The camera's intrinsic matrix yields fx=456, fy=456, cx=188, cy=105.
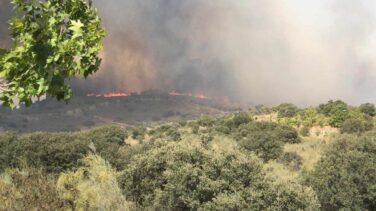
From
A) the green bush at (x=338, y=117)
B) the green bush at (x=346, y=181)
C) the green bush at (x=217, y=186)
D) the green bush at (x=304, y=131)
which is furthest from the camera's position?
the green bush at (x=338, y=117)

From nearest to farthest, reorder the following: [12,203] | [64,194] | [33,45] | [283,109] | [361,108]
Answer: [33,45], [12,203], [64,194], [361,108], [283,109]

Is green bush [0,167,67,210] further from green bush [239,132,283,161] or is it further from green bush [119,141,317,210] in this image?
green bush [239,132,283,161]

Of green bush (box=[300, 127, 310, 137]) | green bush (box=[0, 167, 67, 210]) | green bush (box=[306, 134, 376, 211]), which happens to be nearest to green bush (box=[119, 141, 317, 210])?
green bush (box=[306, 134, 376, 211])

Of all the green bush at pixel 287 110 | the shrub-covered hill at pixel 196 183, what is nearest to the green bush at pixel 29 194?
the shrub-covered hill at pixel 196 183

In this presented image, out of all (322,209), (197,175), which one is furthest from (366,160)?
(197,175)

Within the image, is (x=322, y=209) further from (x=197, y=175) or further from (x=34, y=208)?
(x=34, y=208)

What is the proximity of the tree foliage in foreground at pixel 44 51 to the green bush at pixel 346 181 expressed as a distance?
35156mm

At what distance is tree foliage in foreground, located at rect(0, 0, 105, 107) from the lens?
7219 mm

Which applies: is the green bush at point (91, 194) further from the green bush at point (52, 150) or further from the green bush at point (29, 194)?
the green bush at point (52, 150)

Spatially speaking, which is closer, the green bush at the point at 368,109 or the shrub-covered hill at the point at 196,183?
the shrub-covered hill at the point at 196,183

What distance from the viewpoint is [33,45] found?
7203 mm

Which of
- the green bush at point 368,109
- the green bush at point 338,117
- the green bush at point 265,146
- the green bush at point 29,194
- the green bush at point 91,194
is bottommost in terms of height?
the green bush at point 265,146

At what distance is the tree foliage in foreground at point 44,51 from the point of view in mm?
7219

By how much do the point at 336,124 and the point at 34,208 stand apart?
79580 millimetres
